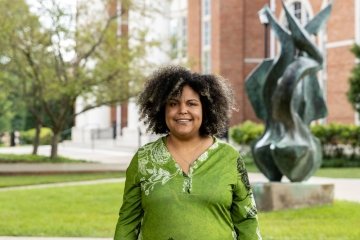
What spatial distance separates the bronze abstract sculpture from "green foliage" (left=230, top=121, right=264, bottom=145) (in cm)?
1557

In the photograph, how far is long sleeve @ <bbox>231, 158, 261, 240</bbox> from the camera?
3162 millimetres

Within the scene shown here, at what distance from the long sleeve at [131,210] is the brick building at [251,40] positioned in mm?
30226

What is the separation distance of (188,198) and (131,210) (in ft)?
1.07

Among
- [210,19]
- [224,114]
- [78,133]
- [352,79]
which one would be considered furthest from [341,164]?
[78,133]

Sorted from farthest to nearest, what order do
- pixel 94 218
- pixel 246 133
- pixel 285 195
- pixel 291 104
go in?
pixel 246 133 < pixel 291 104 < pixel 285 195 < pixel 94 218

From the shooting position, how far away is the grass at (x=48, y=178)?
18.1m

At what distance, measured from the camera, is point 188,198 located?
9.86ft

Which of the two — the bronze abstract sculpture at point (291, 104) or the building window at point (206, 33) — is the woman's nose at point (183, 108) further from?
the building window at point (206, 33)

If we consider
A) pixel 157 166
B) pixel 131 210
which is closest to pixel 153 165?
pixel 157 166

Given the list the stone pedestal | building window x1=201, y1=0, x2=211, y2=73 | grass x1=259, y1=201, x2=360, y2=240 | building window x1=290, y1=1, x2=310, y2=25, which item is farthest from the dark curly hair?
building window x1=201, y1=0, x2=211, y2=73

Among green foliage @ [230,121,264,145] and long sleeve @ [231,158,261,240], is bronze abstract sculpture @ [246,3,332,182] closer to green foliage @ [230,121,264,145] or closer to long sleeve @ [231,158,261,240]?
long sleeve @ [231,158,261,240]

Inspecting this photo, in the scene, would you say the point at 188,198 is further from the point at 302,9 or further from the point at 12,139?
the point at 12,139

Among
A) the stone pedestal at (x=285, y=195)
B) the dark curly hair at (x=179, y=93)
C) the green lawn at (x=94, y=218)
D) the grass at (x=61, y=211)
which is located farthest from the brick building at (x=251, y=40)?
the dark curly hair at (x=179, y=93)

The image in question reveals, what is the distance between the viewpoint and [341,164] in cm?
2561
